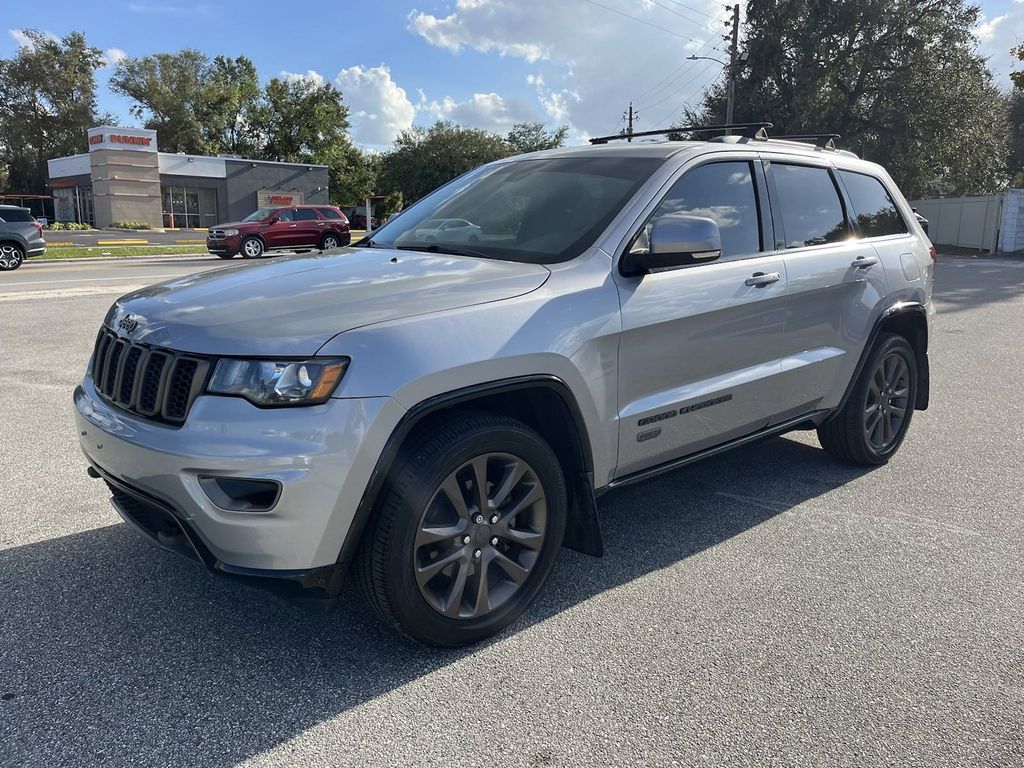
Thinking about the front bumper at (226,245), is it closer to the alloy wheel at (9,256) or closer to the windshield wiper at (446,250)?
the alloy wheel at (9,256)

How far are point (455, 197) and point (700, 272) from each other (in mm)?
1414

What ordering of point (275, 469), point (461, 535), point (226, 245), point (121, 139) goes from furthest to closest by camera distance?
1. point (121, 139)
2. point (226, 245)
3. point (461, 535)
4. point (275, 469)

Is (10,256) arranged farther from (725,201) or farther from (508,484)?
(508,484)

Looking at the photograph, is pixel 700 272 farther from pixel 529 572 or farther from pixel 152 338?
pixel 152 338

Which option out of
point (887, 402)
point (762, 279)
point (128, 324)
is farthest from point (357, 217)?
point (128, 324)

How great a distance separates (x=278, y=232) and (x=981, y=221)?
26391 millimetres

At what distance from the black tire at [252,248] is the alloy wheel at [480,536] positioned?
79.2 feet

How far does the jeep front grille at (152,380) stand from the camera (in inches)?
102

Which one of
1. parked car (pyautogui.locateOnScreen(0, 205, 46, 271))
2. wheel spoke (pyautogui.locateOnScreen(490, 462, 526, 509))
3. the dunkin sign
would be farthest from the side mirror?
the dunkin sign

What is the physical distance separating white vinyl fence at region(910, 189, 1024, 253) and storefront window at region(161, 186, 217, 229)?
36845 millimetres

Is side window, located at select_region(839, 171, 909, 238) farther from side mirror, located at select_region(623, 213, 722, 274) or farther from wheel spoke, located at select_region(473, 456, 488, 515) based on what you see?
wheel spoke, located at select_region(473, 456, 488, 515)

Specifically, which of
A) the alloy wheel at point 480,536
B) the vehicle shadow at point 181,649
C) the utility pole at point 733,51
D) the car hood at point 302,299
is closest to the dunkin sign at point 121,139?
the utility pole at point 733,51

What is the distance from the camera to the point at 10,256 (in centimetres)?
2048

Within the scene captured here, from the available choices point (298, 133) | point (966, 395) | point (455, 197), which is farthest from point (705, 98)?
point (455, 197)
